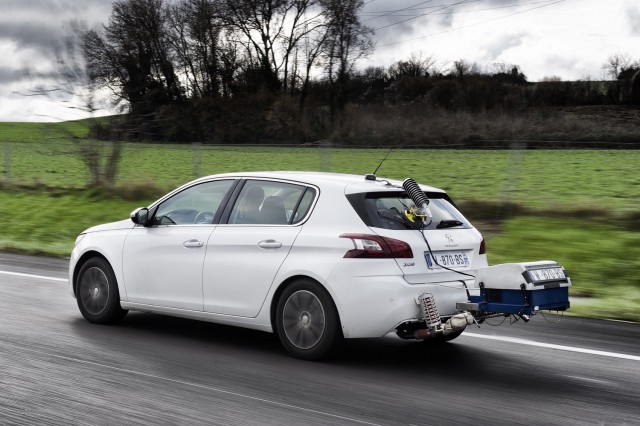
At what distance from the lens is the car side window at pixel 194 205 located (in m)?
7.90

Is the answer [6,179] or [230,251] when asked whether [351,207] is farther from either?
[6,179]

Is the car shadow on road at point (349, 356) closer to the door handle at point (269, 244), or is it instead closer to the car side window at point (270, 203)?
the door handle at point (269, 244)

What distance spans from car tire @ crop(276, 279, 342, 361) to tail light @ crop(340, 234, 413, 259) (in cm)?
41

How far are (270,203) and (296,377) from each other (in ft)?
5.34

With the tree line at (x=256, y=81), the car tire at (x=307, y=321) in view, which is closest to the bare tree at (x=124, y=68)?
the tree line at (x=256, y=81)

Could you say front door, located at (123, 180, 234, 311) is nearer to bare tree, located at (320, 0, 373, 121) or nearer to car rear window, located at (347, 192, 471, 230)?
car rear window, located at (347, 192, 471, 230)

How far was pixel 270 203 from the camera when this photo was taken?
7.44m

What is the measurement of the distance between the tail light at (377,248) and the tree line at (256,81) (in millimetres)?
18633

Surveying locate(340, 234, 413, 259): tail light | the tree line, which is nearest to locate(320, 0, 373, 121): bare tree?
the tree line

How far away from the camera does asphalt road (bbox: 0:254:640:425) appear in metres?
5.50

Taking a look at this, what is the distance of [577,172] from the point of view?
20.2 meters

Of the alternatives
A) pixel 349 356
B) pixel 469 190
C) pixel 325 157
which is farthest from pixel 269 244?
pixel 325 157

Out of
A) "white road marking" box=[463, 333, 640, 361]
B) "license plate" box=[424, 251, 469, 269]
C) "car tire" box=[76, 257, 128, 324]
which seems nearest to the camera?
"license plate" box=[424, 251, 469, 269]

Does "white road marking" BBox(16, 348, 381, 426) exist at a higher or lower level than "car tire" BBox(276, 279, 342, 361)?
lower
